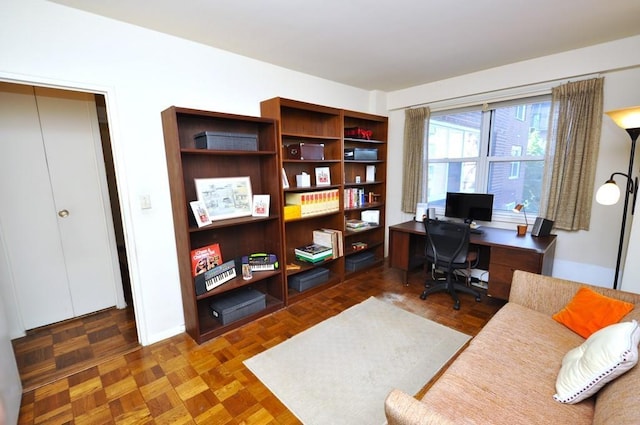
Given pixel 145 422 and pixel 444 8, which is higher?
pixel 444 8

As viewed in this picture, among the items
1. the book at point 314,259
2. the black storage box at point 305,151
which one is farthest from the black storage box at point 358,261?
the black storage box at point 305,151

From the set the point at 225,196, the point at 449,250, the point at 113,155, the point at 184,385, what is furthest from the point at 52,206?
the point at 449,250

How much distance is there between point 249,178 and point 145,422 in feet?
6.19

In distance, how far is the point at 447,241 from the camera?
2811mm

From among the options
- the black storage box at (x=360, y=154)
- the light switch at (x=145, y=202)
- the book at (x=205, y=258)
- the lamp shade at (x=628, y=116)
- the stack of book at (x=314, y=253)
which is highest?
the lamp shade at (x=628, y=116)

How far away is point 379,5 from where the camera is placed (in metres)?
1.83

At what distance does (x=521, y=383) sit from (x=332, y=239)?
2117 millimetres

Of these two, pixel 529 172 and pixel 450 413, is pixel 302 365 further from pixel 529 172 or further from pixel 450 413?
pixel 529 172

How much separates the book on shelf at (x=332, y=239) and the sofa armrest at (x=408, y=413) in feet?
7.24

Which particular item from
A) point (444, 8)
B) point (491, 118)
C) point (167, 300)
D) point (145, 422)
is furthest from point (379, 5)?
point (145, 422)

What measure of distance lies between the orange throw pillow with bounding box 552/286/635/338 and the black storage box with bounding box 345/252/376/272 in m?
2.11

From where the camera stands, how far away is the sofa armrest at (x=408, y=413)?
93cm

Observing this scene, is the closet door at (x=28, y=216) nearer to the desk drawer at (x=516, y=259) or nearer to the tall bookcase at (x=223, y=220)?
the tall bookcase at (x=223, y=220)

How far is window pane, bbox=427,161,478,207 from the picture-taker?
3.48 metres
